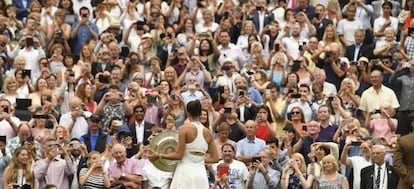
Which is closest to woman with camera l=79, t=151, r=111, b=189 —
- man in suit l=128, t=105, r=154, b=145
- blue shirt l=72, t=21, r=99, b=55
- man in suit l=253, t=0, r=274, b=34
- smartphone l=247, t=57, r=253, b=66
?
man in suit l=128, t=105, r=154, b=145

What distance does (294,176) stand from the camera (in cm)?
2073

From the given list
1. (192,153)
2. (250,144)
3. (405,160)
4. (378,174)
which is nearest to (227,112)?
(250,144)

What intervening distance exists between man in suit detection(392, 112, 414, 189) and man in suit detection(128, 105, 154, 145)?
16.3 ft

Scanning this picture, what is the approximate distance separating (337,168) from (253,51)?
551 centimetres

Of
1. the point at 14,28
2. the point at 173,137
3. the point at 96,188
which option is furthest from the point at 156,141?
the point at 14,28

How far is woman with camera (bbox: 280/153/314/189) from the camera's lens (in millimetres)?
20608

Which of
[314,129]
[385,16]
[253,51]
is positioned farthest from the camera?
[385,16]

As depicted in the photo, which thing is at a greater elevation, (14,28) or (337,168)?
(14,28)

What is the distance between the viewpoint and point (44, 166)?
824 inches

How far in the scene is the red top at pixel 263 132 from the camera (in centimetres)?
2278

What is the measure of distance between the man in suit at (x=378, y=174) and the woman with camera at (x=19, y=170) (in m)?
4.34

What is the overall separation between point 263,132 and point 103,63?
12.0 ft

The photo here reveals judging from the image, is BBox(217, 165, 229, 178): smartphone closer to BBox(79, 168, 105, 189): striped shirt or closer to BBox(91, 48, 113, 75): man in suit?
BBox(79, 168, 105, 189): striped shirt

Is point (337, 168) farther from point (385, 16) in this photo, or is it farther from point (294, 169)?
→ point (385, 16)
